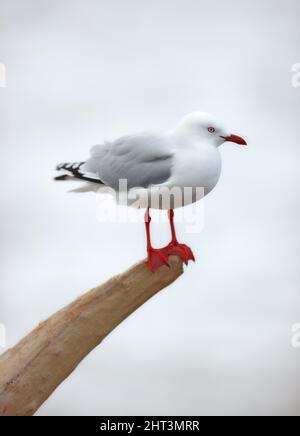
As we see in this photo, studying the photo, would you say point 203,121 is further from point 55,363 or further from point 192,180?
→ point 55,363

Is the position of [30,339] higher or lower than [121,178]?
lower

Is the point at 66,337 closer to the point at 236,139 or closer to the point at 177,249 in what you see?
the point at 177,249

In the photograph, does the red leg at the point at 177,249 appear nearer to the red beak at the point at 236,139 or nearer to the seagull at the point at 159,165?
the seagull at the point at 159,165

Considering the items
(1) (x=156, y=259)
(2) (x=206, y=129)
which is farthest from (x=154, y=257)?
(2) (x=206, y=129)

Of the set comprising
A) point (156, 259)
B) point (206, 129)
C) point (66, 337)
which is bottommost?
point (66, 337)

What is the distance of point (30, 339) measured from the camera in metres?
2.13

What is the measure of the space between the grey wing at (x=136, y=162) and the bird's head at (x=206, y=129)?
0.24 feet

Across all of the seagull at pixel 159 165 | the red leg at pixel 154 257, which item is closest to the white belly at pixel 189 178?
the seagull at pixel 159 165

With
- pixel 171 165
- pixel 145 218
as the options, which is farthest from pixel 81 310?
pixel 171 165

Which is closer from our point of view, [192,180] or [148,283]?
[192,180]

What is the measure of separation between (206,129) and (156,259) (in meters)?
0.38

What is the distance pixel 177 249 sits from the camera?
2180mm

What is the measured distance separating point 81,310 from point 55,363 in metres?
0.16

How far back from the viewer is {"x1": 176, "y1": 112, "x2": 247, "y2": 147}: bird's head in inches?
79.5
